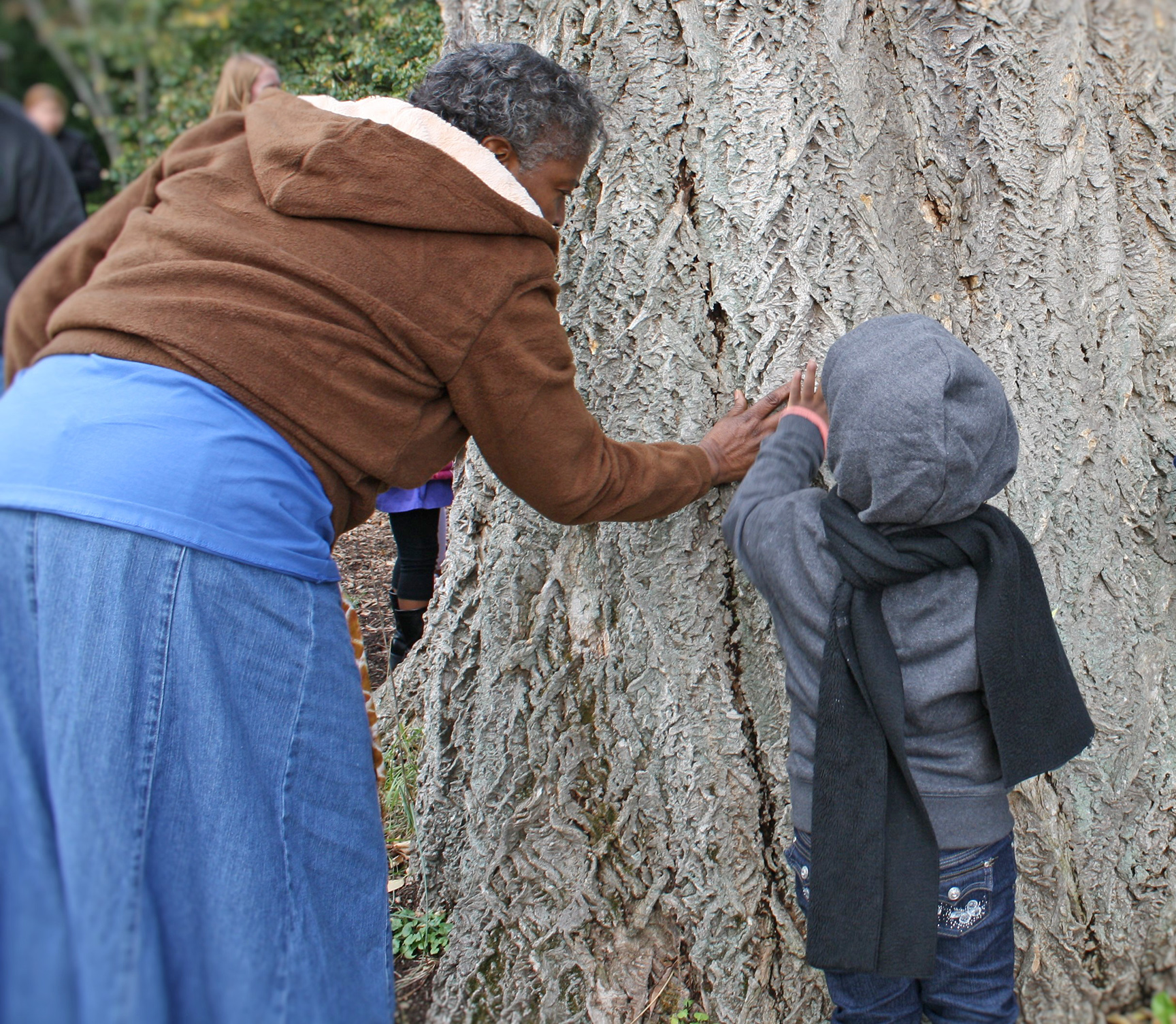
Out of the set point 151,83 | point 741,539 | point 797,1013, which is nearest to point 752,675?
point 741,539

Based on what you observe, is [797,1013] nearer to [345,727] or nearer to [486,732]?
[486,732]

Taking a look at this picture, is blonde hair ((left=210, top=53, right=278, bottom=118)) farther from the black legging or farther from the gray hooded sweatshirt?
the gray hooded sweatshirt

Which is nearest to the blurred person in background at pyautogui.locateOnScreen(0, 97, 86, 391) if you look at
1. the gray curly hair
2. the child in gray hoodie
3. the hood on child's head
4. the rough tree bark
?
the rough tree bark

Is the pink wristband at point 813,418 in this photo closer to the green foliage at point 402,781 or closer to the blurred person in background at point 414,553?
the green foliage at point 402,781

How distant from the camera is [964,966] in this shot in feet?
5.98

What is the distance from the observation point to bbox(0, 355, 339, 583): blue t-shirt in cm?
150

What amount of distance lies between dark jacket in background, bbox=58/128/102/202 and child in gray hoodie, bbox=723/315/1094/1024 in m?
7.25

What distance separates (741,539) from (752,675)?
462mm

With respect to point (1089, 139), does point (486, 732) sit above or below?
below

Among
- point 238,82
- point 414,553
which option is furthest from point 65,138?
point 414,553

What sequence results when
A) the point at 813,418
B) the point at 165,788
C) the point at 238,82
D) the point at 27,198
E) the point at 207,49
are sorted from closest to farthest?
1. the point at 165,788
2. the point at 813,418
3. the point at 238,82
4. the point at 27,198
5. the point at 207,49

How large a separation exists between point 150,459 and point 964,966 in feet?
5.54

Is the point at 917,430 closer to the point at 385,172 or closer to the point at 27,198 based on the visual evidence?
the point at 385,172

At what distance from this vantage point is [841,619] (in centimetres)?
166
